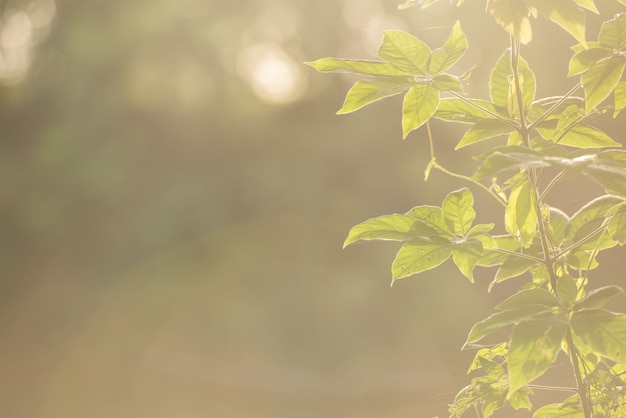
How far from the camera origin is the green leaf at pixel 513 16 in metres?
0.58

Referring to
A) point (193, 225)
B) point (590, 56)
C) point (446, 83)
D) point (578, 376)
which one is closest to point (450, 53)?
point (446, 83)

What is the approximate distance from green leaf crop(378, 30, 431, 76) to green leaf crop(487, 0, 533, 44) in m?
0.15

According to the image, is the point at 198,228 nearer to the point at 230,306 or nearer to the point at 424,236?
the point at 230,306

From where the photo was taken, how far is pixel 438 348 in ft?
15.2

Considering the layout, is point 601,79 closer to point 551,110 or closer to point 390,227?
point 551,110

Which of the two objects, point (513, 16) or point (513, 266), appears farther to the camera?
point (513, 266)

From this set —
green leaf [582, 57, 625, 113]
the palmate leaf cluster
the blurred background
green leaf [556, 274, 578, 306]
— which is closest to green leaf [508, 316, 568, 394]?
the palmate leaf cluster

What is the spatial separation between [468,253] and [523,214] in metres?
0.09

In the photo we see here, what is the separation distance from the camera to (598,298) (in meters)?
0.63

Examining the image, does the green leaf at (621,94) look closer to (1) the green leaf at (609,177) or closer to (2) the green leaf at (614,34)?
(2) the green leaf at (614,34)

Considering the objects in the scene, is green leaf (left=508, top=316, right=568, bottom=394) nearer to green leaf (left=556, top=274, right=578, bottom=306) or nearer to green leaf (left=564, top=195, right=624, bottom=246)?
green leaf (left=556, top=274, right=578, bottom=306)

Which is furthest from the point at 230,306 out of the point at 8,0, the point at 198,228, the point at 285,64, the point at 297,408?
the point at 8,0

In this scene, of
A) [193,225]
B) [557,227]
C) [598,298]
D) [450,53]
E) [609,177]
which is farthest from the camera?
[193,225]

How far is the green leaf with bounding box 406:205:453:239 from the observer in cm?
75
